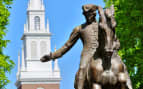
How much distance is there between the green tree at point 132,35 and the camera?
896 inches

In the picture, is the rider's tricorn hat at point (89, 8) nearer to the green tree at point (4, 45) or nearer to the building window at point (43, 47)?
the green tree at point (4, 45)

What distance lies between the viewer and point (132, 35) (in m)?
23.8

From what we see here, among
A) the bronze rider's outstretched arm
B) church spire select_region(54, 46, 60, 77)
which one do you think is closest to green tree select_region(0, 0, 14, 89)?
the bronze rider's outstretched arm

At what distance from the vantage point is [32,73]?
375 ft

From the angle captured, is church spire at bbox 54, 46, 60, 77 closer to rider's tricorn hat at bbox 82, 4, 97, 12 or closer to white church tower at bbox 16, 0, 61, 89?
white church tower at bbox 16, 0, 61, 89

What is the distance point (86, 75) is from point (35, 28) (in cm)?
10881

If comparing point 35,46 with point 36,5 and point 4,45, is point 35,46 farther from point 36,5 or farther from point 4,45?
point 4,45

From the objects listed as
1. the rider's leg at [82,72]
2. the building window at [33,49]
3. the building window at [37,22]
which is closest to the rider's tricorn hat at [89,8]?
the rider's leg at [82,72]

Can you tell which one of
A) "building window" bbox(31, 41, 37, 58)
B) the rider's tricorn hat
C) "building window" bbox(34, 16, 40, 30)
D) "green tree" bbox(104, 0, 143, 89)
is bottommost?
"building window" bbox(31, 41, 37, 58)

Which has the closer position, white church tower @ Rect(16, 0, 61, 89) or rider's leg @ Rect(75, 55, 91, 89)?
rider's leg @ Rect(75, 55, 91, 89)

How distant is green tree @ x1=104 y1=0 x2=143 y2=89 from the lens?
22.8 meters

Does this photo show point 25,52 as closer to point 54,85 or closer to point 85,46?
point 54,85

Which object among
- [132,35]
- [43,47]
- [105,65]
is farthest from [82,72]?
[43,47]

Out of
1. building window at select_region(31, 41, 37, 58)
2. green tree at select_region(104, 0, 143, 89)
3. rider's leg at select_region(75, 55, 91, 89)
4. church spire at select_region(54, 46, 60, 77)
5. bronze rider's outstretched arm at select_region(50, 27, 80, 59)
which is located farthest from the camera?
A: building window at select_region(31, 41, 37, 58)
